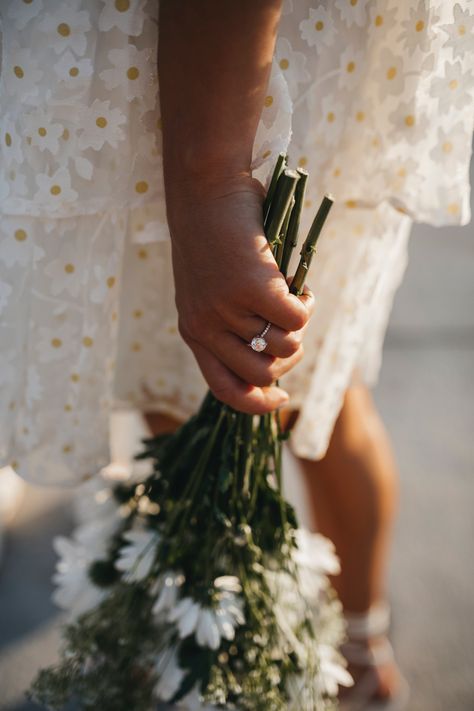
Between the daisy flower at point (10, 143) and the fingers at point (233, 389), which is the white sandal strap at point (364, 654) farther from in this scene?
the daisy flower at point (10, 143)

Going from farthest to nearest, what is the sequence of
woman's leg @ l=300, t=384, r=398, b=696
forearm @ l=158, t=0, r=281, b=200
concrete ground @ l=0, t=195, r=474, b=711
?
concrete ground @ l=0, t=195, r=474, b=711 < woman's leg @ l=300, t=384, r=398, b=696 < forearm @ l=158, t=0, r=281, b=200

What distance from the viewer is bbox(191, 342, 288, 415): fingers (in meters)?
0.72

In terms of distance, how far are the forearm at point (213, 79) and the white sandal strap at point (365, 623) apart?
900 millimetres

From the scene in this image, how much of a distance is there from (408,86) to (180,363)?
21.0 inches

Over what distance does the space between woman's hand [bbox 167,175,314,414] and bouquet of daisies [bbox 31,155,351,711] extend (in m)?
0.10

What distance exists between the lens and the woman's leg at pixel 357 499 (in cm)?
113

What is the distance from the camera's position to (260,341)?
2.26ft

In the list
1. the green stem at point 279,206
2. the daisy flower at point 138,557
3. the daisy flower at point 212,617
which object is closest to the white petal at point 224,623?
the daisy flower at point 212,617

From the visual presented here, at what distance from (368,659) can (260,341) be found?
0.82 m

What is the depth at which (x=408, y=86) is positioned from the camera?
0.82 meters

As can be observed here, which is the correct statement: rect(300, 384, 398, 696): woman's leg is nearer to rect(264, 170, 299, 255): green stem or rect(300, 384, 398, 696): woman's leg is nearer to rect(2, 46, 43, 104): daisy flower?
rect(264, 170, 299, 255): green stem

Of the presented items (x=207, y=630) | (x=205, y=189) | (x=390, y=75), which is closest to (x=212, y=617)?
(x=207, y=630)

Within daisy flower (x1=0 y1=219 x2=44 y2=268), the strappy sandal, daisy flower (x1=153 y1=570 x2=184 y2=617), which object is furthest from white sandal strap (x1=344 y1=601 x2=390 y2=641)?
daisy flower (x1=0 y1=219 x2=44 y2=268)

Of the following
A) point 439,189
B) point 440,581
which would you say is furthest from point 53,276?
point 440,581
